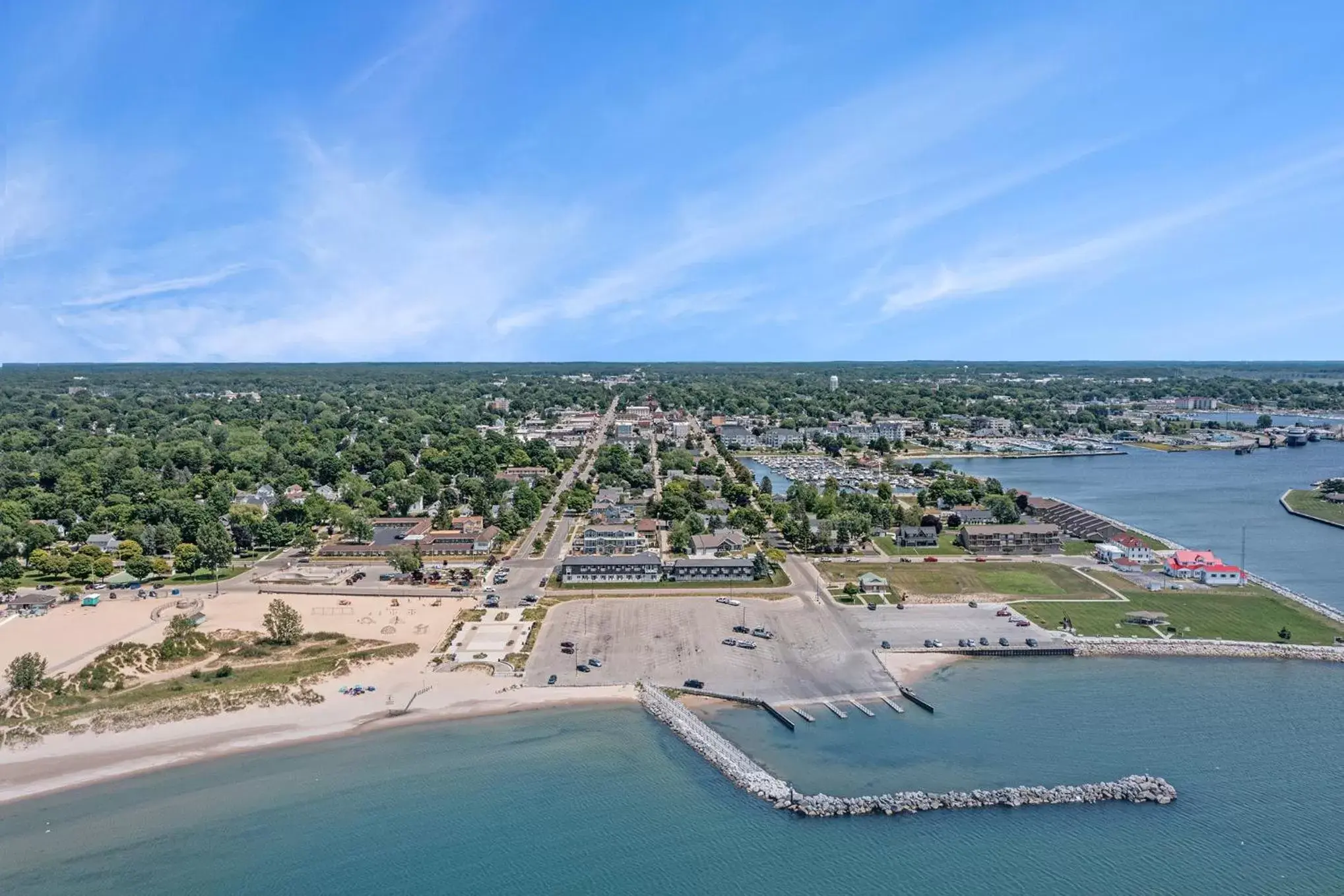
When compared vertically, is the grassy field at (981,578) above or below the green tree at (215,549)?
below

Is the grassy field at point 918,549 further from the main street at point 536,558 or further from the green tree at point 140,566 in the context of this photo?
the green tree at point 140,566

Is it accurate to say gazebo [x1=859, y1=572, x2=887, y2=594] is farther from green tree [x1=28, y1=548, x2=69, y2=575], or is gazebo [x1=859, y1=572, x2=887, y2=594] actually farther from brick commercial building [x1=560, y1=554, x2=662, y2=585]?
green tree [x1=28, y1=548, x2=69, y2=575]

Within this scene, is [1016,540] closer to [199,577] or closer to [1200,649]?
[1200,649]

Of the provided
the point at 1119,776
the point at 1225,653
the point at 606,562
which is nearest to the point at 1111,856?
the point at 1119,776

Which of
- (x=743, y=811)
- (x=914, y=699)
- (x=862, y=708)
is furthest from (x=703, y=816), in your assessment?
(x=914, y=699)

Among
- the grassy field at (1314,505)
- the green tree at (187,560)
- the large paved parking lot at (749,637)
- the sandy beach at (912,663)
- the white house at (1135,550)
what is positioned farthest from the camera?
the grassy field at (1314,505)

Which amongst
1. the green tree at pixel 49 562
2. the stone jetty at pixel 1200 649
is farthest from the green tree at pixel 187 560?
the stone jetty at pixel 1200 649

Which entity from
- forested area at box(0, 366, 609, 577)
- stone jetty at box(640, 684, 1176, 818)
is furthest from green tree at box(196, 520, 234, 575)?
stone jetty at box(640, 684, 1176, 818)

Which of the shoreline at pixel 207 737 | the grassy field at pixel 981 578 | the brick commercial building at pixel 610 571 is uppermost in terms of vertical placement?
the brick commercial building at pixel 610 571
